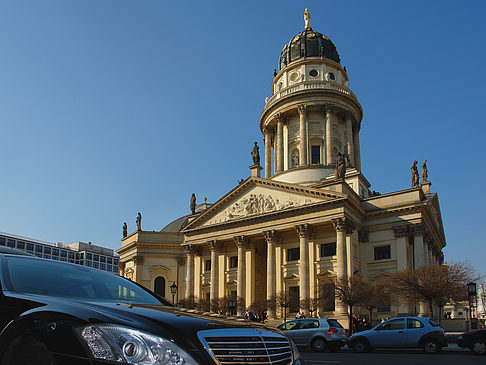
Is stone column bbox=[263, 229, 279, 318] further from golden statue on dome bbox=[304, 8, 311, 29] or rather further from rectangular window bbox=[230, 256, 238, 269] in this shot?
golden statue on dome bbox=[304, 8, 311, 29]

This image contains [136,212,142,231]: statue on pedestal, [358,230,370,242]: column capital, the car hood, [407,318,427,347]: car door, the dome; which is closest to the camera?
the car hood

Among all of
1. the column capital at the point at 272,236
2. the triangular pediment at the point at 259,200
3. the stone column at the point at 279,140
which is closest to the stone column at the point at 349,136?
the stone column at the point at 279,140

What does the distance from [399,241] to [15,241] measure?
91.7 metres

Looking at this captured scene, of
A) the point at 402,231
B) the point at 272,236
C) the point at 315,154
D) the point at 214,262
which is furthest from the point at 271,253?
the point at 315,154

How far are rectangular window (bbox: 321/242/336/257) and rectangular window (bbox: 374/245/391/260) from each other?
423 centimetres

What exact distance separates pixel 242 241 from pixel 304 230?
7.28 m

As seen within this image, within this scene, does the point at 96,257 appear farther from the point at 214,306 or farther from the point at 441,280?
the point at 441,280

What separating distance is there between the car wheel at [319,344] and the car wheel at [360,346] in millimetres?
1312

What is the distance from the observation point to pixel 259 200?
47.5 metres

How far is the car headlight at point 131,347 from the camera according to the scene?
11.0 feet

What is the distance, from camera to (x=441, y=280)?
3303cm

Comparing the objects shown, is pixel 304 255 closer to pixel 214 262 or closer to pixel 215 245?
pixel 215 245

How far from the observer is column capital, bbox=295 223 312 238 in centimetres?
4275

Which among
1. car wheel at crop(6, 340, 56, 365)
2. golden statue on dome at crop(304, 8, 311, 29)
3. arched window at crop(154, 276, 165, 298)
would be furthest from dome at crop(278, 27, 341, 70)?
car wheel at crop(6, 340, 56, 365)
